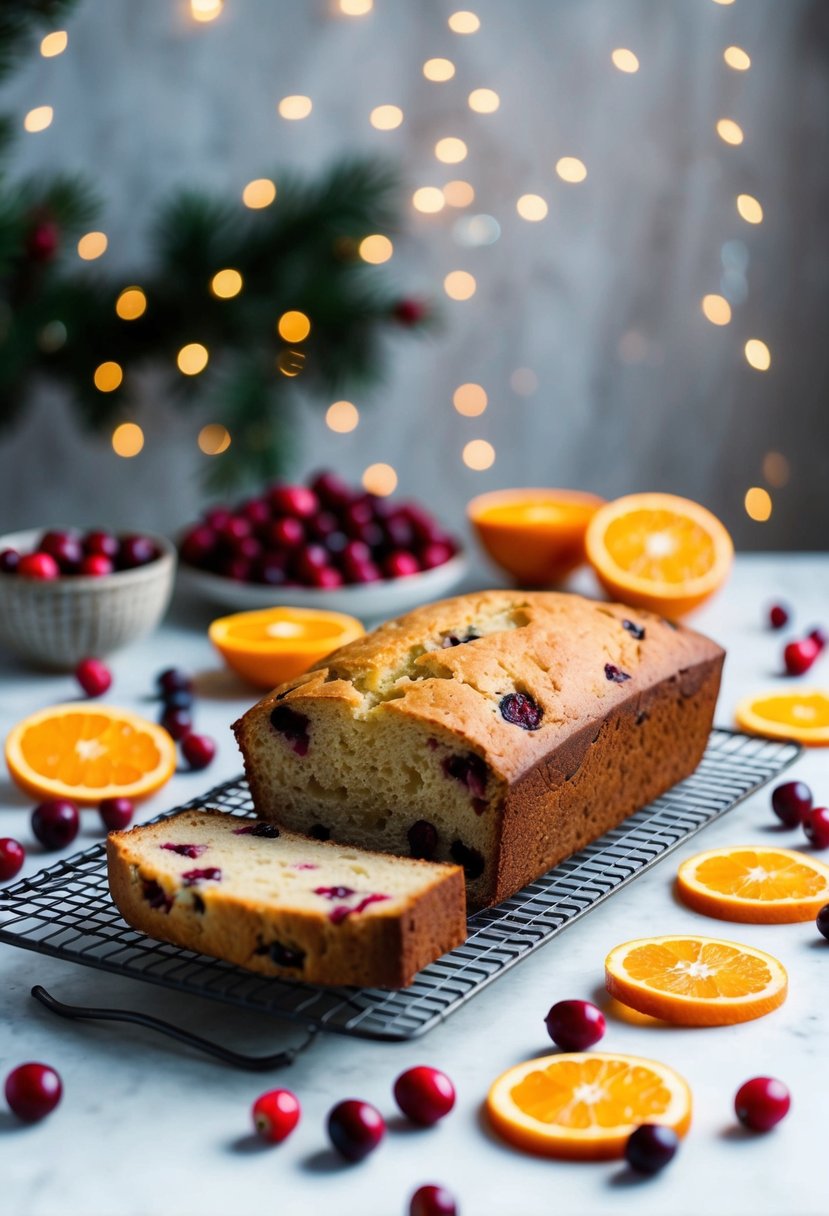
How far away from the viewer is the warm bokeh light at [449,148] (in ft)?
14.5

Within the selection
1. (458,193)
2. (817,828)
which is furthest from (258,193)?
(817,828)

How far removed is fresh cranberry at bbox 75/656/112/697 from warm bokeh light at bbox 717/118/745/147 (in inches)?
102

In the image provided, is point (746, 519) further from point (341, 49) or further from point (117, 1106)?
point (117, 1106)

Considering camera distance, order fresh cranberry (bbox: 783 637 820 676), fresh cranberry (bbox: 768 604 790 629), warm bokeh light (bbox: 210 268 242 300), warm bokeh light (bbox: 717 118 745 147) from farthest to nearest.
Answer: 1. warm bokeh light (bbox: 717 118 745 147)
2. warm bokeh light (bbox: 210 268 242 300)
3. fresh cranberry (bbox: 768 604 790 629)
4. fresh cranberry (bbox: 783 637 820 676)

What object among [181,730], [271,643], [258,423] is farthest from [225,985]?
[258,423]

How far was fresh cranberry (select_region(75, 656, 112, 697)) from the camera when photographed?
2.93 m

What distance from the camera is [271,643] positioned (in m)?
2.89

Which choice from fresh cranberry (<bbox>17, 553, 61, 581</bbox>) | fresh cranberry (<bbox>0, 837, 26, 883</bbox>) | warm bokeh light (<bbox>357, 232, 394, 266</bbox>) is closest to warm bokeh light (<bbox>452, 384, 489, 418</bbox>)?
warm bokeh light (<bbox>357, 232, 394, 266</bbox>)

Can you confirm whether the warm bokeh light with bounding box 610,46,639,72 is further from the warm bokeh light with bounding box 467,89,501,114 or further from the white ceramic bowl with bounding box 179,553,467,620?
the white ceramic bowl with bounding box 179,553,467,620

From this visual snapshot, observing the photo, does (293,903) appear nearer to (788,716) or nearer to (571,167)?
(788,716)

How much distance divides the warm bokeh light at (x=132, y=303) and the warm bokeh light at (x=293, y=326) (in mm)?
353

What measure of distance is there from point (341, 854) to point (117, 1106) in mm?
425

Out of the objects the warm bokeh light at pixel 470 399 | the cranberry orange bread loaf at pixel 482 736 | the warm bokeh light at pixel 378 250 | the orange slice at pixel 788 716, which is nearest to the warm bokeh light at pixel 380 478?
the warm bokeh light at pixel 470 399

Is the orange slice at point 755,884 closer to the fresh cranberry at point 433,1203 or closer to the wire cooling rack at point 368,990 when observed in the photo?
the wire cooling rack at point 368,990
